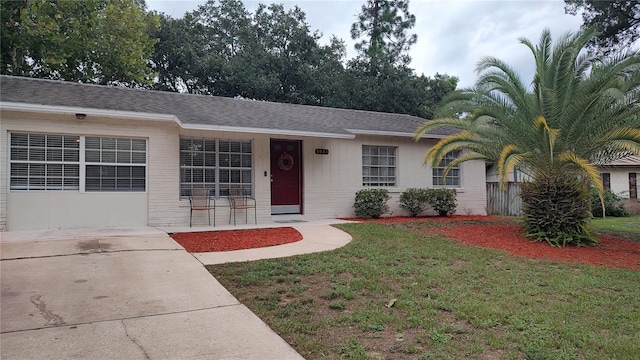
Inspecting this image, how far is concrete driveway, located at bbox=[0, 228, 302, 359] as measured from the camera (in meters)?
3.22

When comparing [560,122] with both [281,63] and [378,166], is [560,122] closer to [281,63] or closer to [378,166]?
[378,166]

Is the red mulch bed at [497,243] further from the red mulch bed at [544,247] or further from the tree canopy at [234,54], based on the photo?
the tree canopy at [234,54]

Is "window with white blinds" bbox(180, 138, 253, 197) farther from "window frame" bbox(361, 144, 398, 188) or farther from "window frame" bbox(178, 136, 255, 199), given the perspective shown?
"window frame" bbox(361, 144, 398, 188)

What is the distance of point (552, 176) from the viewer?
27.1 ft

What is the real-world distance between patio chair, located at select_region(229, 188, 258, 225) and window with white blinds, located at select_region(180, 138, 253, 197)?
0.58ft

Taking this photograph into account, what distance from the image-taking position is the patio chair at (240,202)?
10.4 m

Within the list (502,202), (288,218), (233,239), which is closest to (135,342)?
(233,239)

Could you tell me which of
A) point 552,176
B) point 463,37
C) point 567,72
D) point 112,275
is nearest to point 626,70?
A: point 567,72

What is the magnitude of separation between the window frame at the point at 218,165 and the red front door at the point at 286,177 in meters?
0.86

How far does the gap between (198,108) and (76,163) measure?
11.4ft

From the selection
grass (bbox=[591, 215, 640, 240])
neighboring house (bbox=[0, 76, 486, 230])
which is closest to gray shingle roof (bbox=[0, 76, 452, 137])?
neighboring house (bbox=[0, 76, 486, 230])

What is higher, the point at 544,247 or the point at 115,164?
the point at 115,164

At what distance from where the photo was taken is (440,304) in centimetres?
432

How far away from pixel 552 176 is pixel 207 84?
22.4 meters
